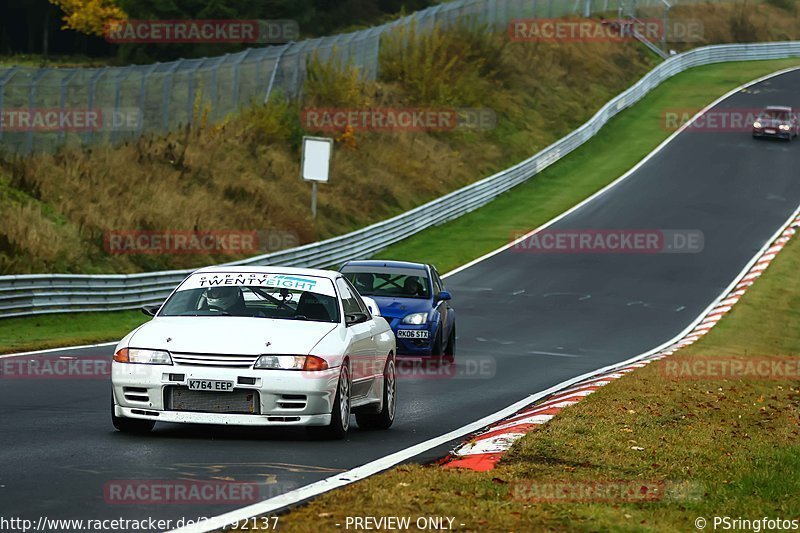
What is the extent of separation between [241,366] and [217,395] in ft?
0.97

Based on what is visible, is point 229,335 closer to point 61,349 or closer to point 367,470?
point 367,470

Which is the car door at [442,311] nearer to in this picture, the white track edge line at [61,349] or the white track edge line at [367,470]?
the white track edge line at [367,470]

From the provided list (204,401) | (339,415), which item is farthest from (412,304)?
(204,401)

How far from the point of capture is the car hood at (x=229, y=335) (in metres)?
10.7

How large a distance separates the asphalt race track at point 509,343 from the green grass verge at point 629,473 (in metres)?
0.81

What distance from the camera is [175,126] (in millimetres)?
40188

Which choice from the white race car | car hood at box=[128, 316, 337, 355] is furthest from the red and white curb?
car hood at box=[128, 316, 337, 355]

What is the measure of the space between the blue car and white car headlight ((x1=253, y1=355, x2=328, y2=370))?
9.22 metres

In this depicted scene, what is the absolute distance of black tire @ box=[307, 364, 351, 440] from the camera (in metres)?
11.1

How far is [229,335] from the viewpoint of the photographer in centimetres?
1088

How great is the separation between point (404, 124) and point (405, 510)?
47954 millimetres

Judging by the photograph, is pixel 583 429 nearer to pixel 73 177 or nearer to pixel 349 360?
pixel 349 360

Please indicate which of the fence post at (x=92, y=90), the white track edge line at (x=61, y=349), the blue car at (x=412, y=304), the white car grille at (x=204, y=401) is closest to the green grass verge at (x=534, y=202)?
the white track edge line at (x=61, y=349)

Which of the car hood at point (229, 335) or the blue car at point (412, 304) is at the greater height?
the car hood at point (229, 335)
